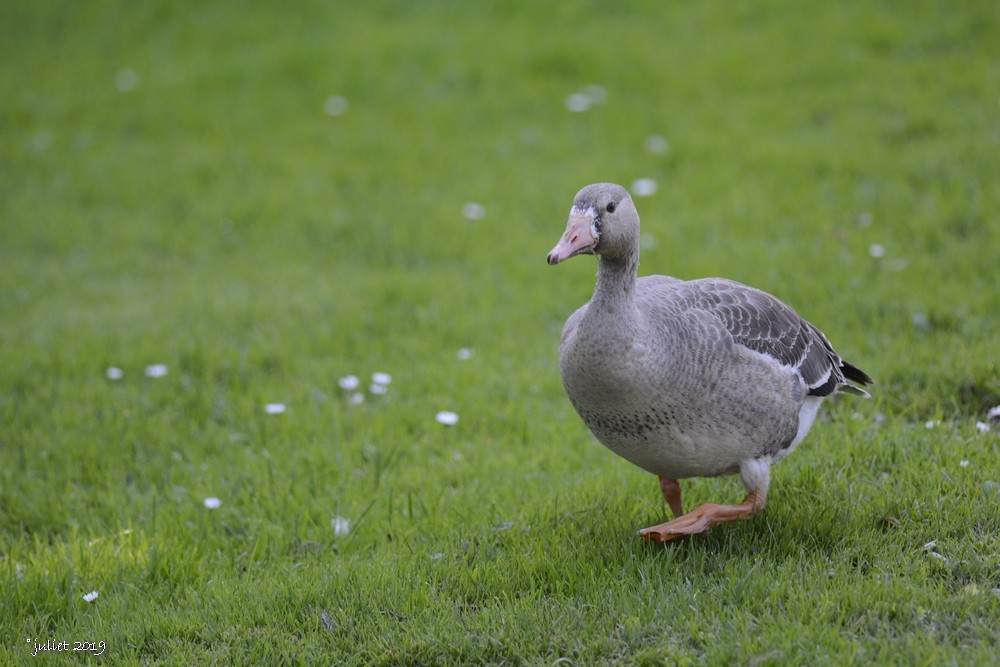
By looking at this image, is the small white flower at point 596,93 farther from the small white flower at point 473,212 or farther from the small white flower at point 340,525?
the small white flower at point 340,525

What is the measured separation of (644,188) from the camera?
8.67 metres

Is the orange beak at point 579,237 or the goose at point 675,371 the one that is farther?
the goose at point 675,371

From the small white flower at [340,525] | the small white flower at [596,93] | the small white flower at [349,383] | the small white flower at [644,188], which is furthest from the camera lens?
the small white flower at [596,93]

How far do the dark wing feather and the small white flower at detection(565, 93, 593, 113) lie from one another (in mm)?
6242

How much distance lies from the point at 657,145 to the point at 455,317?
11.1 ft

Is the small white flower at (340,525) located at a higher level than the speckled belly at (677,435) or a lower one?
lower

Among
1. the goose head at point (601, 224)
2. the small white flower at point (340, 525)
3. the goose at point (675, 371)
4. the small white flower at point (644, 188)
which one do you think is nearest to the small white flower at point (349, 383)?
the small white flower at point (340, 525)

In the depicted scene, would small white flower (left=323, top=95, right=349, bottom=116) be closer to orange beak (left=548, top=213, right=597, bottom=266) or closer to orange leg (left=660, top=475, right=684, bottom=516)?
orange leg (left=660, top=475, right=684, bottom=516)

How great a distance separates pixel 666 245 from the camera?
25.9 feet

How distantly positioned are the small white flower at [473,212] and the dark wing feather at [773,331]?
4.48m

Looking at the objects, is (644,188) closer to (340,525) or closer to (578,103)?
(578,103)

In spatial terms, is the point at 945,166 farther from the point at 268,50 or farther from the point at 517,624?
the point at 268,50

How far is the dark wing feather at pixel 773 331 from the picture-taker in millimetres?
4258

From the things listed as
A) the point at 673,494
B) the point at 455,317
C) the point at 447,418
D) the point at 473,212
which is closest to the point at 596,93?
the point at 473,212
